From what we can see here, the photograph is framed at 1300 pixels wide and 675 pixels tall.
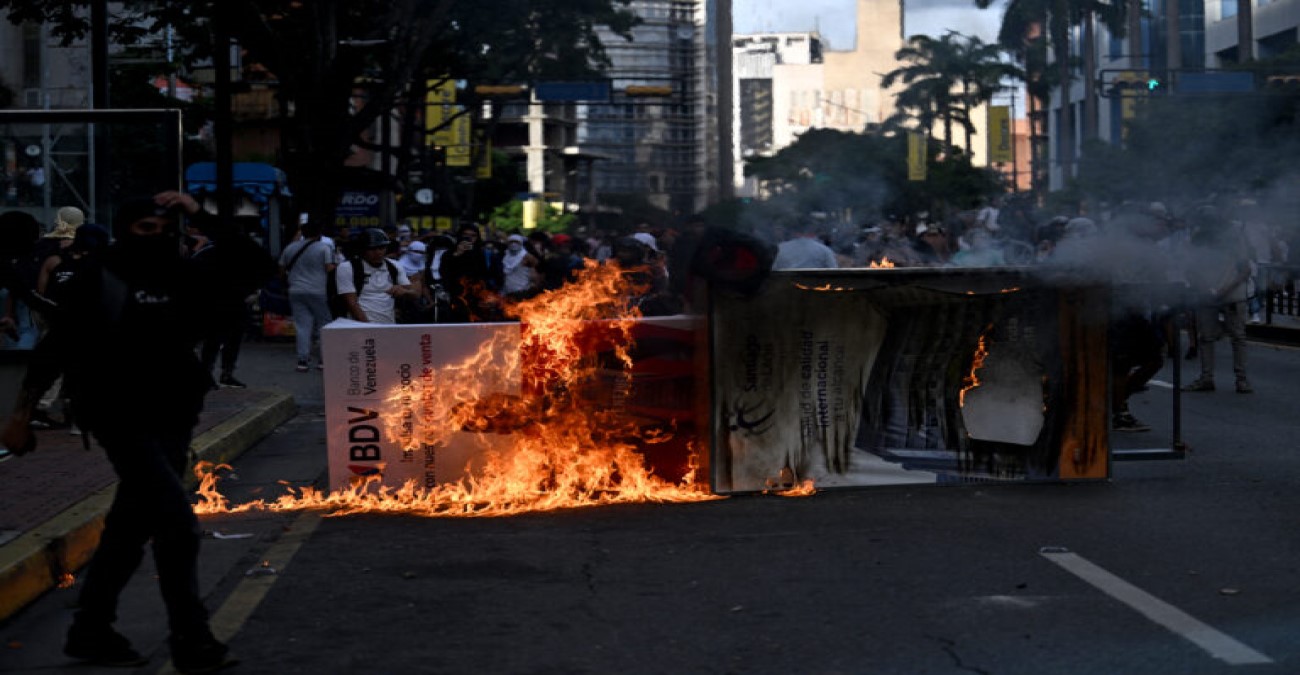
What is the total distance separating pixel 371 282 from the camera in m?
16.0

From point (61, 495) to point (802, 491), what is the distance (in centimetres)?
390

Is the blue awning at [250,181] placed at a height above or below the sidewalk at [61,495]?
above

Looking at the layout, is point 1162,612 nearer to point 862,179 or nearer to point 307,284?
point 307,284

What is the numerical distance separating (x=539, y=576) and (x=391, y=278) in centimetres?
939

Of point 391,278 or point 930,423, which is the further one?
point 391,278

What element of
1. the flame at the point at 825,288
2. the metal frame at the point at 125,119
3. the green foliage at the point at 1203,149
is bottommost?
the flame at the point at 825,288

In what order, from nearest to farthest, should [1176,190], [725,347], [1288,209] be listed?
[725,347] < [1288,209] < [1176,190]

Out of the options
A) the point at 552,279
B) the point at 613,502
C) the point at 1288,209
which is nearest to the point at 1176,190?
the point at 1288,209

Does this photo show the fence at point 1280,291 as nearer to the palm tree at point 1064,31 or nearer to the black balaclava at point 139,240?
the black balaclava at point 139,240

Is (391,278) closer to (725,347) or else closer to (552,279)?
(552,279)

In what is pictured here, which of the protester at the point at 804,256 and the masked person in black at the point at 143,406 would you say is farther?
the protester at the point at 804,256

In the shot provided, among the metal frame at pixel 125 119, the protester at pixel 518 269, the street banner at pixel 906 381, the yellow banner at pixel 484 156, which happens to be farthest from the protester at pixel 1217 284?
the yellow banner at pixel 484 156

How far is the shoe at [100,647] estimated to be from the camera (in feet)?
18.9

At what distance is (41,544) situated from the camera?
7441 millimetres
